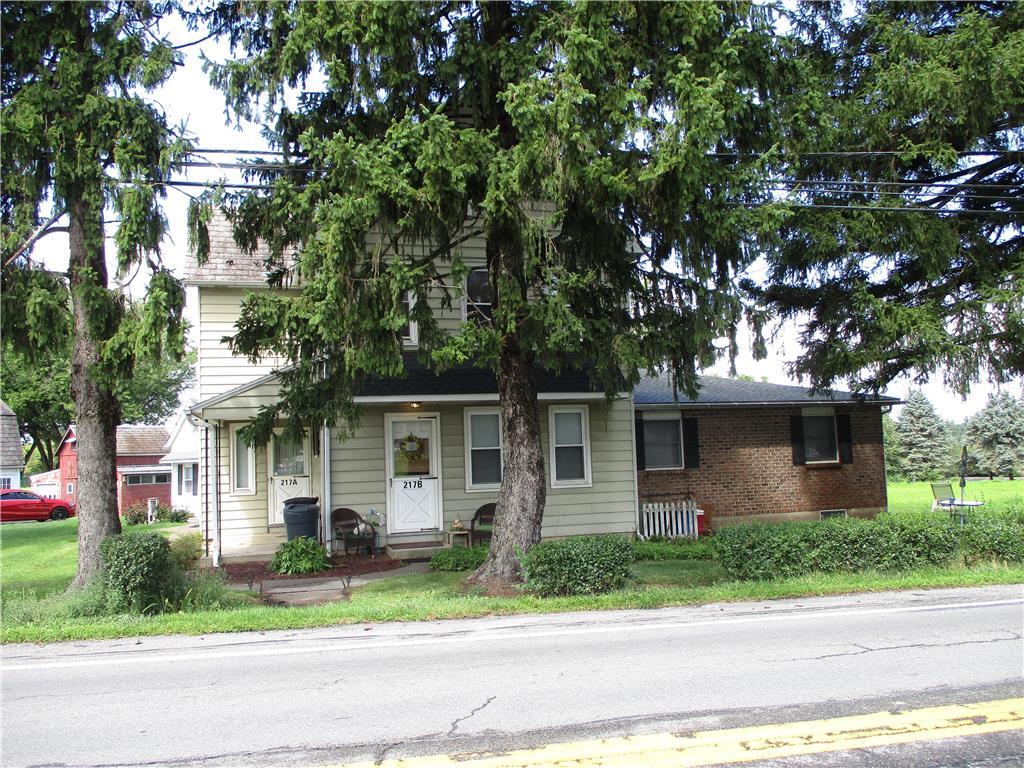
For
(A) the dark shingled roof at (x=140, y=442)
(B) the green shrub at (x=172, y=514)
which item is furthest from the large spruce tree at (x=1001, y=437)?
(A) the dark shingled roof at (x=140, y=442)

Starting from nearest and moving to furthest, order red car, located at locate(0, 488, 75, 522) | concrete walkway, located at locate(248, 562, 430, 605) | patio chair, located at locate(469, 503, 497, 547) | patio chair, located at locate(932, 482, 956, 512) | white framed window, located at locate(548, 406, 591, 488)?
1. concrete walkway, located at locate(248, 562, 430, 605)
2. patio chair, located at locate(469, 503, 497, 547)
3. white framed window, located at locate(548, 406, 591, 488)
4. patio chair, located at locate(932, 482, 956, 512)
5. red car, located at locate(0, 488, 75, 522)

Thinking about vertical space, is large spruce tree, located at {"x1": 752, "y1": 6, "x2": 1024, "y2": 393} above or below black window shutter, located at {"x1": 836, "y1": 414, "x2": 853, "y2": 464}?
above

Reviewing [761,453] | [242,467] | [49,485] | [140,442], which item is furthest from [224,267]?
[49,485]

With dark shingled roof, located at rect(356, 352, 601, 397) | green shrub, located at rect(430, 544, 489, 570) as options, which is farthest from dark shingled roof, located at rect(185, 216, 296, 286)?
green shrub, located at rect(430, 544, 489, 570)

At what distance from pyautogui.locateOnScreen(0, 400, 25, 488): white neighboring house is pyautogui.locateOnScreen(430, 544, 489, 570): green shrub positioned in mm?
39661

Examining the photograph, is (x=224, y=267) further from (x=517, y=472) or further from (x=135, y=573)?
(x=517, y=472)

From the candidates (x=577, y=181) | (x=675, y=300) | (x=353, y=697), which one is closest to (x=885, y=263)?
(x=675, y=300)

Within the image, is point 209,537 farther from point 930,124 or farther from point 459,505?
point 930,124

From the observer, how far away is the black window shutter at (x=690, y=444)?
1844 centimetres

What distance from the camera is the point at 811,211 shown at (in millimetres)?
13586

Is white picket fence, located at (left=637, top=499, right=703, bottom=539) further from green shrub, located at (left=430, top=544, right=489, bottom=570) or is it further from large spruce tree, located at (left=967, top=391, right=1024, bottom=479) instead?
large spruce tree, located at (left=967, top=391, right=1024, bottom=479)

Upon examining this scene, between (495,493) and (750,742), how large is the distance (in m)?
11.1

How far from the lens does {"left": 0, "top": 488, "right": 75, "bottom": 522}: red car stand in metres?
37.3

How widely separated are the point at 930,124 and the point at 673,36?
20.9 ft
